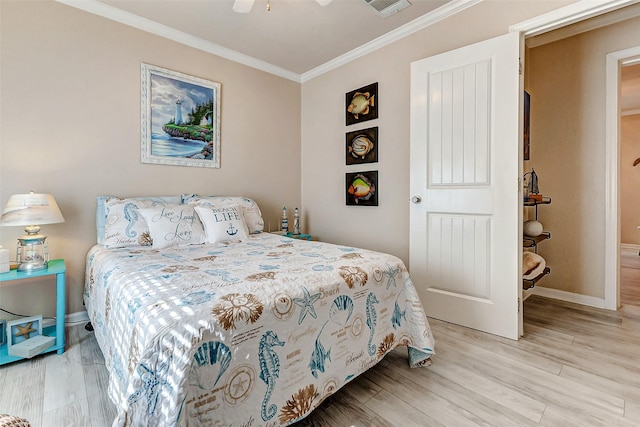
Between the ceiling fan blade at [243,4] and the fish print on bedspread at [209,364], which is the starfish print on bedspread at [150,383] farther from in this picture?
the ceiling fan blade at [243,4]

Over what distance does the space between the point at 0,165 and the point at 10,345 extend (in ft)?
3.93

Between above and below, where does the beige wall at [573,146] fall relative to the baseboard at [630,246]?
above

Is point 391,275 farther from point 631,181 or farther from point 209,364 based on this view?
point 631,181

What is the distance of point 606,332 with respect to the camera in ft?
7.29

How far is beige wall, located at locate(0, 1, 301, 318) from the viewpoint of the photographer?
2.12 m

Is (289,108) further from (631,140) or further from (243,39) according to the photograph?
(631,140)

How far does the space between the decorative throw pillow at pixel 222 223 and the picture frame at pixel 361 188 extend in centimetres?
127

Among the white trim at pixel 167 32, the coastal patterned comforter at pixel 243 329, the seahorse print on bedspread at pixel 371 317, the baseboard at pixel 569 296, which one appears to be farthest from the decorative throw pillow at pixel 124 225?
the baseboard at pixel 569 296

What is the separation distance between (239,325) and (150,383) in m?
0.29

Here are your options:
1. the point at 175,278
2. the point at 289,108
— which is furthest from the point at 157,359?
the point at 289,108

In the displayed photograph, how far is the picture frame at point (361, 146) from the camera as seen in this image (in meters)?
3.10

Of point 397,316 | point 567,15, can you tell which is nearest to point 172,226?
point 397,316

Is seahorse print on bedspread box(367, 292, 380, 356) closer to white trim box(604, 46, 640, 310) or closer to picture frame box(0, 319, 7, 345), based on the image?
picture frame box(0, 319, 7, 345)

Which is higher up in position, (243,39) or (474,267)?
(243,39)
